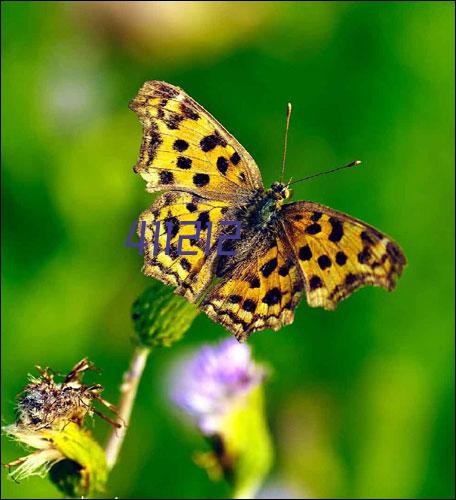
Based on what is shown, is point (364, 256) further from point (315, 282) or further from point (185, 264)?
point (185, 264)

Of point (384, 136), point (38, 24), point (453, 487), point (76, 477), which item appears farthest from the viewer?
point (38, 24)

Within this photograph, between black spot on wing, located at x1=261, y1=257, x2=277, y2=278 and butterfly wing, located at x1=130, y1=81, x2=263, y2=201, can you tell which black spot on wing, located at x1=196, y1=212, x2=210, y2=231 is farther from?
black spot on wing, located at x1=261, y1=257, x2=277, y2=278

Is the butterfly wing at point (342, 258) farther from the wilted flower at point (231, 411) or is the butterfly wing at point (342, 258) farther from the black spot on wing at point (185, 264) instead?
the wilted flower at point (231, 411)

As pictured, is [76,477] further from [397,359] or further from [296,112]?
[296,112]

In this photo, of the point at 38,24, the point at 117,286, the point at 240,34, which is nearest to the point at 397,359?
the point at 117,286

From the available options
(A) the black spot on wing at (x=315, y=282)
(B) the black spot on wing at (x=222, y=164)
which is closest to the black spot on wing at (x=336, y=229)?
(A) the black spot on wing at (x=315, y=282)

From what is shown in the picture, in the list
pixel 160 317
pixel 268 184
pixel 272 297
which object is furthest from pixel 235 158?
pixel 268 184
